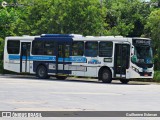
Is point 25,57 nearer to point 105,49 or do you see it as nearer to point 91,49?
point 91,49

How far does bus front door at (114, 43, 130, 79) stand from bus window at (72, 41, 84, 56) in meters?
2.87

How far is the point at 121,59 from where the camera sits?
1260 inches

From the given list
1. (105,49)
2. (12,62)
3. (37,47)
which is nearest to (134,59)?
(105,49)

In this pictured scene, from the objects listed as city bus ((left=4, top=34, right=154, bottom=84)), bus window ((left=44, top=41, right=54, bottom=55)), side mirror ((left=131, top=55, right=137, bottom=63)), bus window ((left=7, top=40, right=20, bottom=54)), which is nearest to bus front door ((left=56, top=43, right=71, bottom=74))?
city bus ((left=4, top=34, right=154, bottom=84))

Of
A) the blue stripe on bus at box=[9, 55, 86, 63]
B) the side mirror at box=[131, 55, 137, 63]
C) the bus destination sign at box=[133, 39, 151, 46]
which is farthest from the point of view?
the blue stripe on bus at box=[9, 55, 86, 63]

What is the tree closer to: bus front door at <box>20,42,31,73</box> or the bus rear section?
the bus rear section

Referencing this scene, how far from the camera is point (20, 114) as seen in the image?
13398 mm

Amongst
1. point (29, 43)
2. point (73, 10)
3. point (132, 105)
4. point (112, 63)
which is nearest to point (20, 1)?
point (73, 10)

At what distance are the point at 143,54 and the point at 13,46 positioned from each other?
1084 centimetres

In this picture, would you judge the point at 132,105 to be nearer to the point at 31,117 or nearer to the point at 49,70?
the point at 31,117

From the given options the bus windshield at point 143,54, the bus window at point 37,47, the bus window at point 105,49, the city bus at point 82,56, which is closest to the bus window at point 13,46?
the city bus at point 82,56

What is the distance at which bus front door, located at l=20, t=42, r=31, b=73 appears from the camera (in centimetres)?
3647

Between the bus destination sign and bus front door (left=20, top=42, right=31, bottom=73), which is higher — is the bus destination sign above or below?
above

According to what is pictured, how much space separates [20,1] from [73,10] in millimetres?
11958
